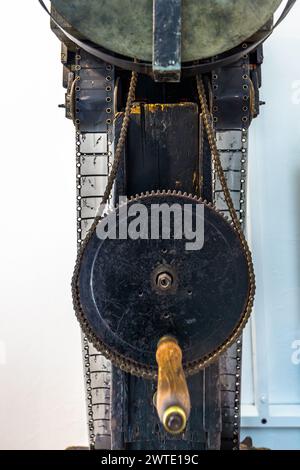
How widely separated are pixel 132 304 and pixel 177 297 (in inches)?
4.0

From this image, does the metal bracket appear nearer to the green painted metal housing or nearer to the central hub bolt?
the green painted metal housing

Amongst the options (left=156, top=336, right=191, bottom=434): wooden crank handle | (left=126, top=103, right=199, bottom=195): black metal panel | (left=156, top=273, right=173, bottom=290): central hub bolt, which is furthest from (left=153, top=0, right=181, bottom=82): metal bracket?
(left=156, top=336, right=191, bottom=434): wooden crank handle

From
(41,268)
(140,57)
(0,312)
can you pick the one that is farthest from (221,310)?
(0,312)

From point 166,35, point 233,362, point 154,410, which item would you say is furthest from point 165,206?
point 233,362

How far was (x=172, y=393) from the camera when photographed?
742 millimetres

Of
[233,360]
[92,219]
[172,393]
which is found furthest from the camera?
[92,219]

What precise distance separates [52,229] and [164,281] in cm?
84

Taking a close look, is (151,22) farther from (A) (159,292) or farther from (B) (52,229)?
(B) (52,229)

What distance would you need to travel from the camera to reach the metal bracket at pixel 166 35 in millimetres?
935

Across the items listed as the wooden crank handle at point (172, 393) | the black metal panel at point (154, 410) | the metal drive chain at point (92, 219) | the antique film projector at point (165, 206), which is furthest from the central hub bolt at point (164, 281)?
the metal drive chain at point (92, 219)

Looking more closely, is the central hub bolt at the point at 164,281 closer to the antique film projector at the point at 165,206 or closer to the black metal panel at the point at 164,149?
the antique film projector at the point at 165,206

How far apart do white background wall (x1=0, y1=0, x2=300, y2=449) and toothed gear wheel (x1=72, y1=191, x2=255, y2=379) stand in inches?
28.2

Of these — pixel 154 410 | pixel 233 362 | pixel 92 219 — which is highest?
pixel 92 219

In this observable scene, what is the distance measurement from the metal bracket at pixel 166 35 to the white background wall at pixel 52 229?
0.82 m
